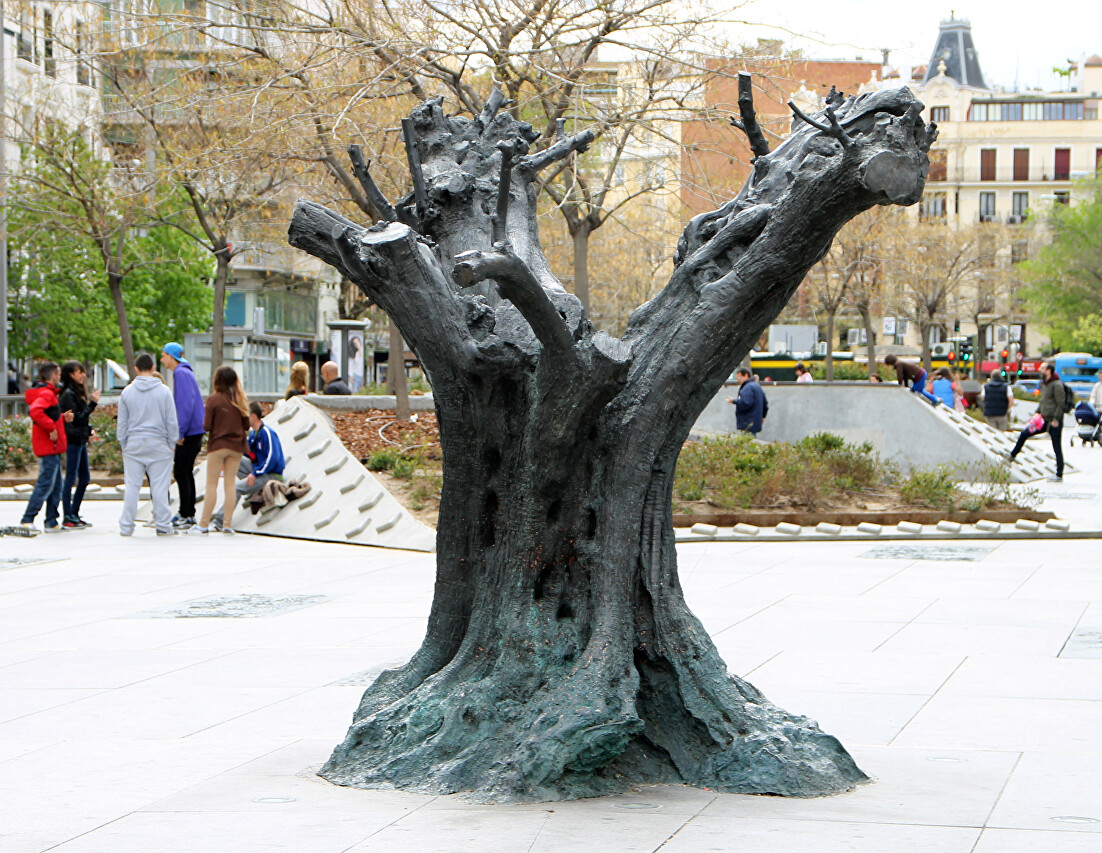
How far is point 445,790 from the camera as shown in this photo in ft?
16.1

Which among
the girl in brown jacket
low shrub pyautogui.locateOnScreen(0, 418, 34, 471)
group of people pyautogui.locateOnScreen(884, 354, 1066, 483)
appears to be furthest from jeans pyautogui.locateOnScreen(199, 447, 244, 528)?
group of people pyautogui.locateOnScreen(884, 354, 1066, 483)

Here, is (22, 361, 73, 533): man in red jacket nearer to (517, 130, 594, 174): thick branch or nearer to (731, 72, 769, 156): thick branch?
(517, 130, 594, 174): thick branch

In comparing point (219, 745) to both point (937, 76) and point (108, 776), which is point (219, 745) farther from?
point (937, 76)

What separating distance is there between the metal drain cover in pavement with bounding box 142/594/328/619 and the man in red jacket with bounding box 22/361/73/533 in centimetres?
503

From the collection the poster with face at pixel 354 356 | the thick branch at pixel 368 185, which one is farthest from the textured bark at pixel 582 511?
the poster with face at pixel 354 356

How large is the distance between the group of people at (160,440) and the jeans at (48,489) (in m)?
0.01

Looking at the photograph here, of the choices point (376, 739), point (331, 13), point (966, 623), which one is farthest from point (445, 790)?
point (331, 13)

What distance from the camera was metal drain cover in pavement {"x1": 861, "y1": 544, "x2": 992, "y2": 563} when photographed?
508 inches

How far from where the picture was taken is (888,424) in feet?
71.6

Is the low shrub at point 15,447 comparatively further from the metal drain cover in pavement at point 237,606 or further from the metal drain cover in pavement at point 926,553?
the metal drain cover in pavement at point 926,553

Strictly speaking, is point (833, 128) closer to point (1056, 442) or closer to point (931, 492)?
point (931, 492)

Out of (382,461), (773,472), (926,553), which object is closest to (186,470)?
(382,461)

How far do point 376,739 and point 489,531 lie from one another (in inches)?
36.1

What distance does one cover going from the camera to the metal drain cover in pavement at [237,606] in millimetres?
9477
